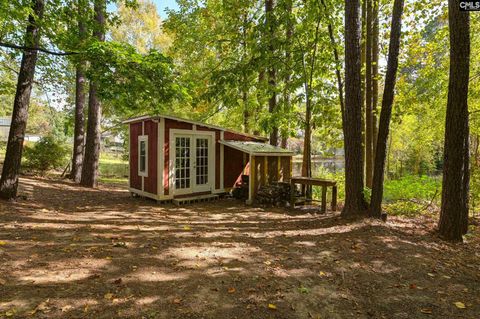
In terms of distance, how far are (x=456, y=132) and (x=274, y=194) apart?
4.83m

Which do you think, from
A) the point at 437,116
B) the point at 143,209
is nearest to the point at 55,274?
the point at 143,209

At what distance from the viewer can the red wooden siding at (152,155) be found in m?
8.83

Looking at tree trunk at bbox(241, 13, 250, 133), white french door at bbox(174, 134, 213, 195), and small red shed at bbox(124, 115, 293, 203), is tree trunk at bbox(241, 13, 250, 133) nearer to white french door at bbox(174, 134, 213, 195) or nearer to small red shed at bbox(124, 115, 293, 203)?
small red shed at bbox(124, 115, 293, 203)

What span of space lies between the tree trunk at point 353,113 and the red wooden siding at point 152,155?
5.37 m

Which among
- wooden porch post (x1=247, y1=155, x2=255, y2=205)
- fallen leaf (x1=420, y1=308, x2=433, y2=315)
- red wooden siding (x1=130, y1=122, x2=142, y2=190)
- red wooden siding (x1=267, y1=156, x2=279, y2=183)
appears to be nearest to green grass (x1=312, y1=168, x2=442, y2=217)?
red wooden siding (x1=267, y1=156, x2=279, y2=183)

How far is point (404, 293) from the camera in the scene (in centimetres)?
341

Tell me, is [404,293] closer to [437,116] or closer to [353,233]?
[353,233]

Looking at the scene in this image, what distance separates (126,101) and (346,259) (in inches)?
210

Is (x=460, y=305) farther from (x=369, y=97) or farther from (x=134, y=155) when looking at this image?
(x=134, y=155)

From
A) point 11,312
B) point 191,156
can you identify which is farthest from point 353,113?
point 11,312

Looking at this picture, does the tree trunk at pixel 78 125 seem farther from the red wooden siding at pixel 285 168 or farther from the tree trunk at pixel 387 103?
the tree trunk at pixel 387 103

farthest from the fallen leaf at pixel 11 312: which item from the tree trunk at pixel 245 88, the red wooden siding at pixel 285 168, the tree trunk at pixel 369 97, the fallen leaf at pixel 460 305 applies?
the tree trunk at pixel 369 97

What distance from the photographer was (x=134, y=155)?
10.0 meters

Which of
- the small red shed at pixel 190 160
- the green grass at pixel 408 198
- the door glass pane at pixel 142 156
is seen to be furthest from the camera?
the door glass pane at pixel 142 156
